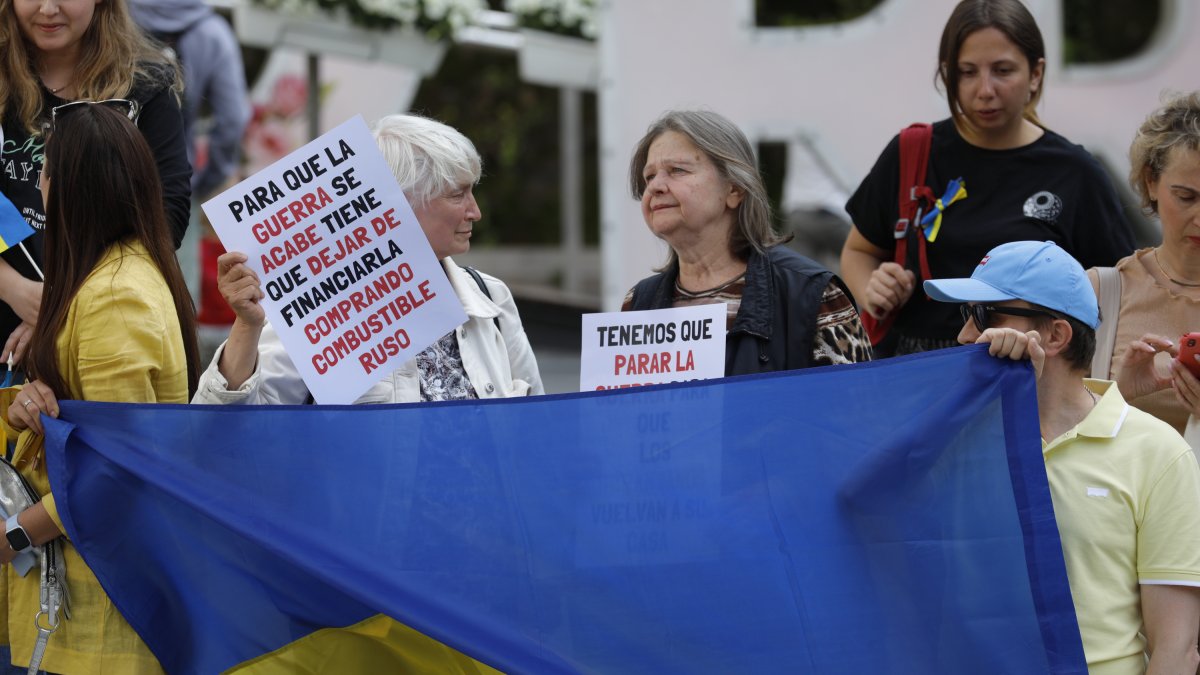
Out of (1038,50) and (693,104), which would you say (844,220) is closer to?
(693,104)

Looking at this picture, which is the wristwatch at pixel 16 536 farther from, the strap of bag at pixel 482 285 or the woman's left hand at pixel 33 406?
the strap of bag at pixel 482 285

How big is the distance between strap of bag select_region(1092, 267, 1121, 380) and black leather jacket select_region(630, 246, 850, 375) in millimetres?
640

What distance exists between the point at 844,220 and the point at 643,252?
8.16 feet

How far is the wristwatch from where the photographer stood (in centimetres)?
356

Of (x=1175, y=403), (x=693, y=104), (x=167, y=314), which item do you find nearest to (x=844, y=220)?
(x=693, y=104)

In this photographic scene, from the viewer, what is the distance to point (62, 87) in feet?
14.3

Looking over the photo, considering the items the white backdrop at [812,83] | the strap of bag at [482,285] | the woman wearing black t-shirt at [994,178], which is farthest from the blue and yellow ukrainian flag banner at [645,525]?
the white backdrop at [812,83]

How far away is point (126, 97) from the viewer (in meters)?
4.28

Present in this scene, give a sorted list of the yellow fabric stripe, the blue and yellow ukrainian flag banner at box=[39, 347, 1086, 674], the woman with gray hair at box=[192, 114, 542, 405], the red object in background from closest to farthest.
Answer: the blue and yellow ukrainian flag banner at box=[39, 347, 1086, 674], the yellow fabric stripe, the woman with gray hair at box=[192, 114, 542, 405], the red object in background

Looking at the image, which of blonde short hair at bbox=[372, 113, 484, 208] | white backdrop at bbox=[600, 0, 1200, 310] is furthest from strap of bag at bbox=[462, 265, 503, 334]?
white backdrop at bbox=[600, 0, 1200, 310]

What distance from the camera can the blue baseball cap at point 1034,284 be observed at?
3307 mm

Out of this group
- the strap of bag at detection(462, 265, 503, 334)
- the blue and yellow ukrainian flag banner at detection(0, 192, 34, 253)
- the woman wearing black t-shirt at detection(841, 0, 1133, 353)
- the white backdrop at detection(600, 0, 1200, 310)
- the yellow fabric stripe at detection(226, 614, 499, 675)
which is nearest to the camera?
the yellow fabric stripe at detection(226, 614, 499, 675)

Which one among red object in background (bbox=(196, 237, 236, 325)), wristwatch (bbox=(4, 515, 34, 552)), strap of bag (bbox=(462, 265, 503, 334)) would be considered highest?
strap of bag (bbox=(462, 265, 503, 334))

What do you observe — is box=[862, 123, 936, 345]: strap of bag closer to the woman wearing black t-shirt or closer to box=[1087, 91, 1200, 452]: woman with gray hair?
the woman wearing black t-shirt
